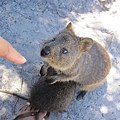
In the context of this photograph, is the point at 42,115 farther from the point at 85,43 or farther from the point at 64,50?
the point at 85,43

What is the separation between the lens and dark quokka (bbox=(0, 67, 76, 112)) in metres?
2.85

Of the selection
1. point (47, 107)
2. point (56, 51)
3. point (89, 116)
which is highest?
point (56, 51)

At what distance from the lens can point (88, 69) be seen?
10.1 feet

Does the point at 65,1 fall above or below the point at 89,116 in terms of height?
above

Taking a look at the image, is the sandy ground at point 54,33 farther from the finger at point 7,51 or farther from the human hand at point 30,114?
the finger at point 7,51

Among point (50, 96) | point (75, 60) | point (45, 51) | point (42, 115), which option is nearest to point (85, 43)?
point (75, 60)

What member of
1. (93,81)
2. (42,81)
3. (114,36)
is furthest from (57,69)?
(114,36)

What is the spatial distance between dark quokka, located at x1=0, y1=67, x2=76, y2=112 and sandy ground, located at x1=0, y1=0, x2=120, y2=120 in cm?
21

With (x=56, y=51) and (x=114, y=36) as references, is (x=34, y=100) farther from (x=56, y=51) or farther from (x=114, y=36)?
(x=114, y=36)

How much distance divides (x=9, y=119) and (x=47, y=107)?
396mm

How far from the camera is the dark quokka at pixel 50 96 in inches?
112

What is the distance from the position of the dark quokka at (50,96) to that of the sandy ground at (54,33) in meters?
0.21

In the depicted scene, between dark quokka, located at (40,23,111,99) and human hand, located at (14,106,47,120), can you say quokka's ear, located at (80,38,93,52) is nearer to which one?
dark quokka, located at (40,23,111,99)

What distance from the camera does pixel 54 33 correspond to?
3.67 m
